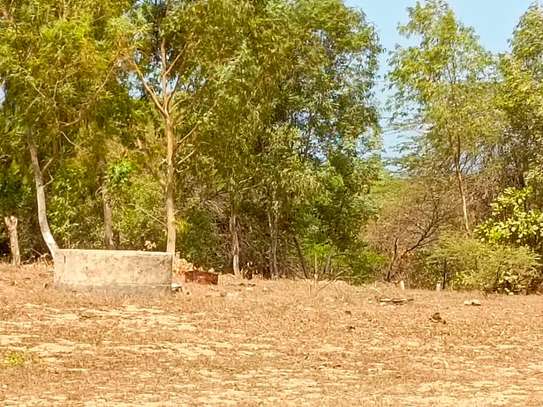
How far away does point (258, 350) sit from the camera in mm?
8992

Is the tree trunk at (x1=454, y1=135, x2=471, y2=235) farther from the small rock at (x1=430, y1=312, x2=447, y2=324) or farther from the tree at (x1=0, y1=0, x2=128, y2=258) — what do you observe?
the tree at (x1=0, y1=0, x2=128, y2=258)

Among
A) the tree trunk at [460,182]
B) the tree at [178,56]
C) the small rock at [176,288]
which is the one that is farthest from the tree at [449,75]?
the small rock at [176,288]

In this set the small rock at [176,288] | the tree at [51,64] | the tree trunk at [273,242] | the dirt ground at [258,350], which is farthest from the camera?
the tree trunk at [273,242]

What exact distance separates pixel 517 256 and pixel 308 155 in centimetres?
675

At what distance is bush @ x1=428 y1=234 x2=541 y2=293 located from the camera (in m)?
17.2

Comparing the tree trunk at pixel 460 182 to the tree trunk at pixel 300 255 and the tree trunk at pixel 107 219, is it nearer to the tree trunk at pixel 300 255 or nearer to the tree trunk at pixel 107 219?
the tree trunk at pixel 300 255

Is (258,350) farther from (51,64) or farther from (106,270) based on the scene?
(51,64)

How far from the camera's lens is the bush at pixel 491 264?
1720 cm

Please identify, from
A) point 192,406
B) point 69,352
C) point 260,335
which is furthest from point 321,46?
point 192,406

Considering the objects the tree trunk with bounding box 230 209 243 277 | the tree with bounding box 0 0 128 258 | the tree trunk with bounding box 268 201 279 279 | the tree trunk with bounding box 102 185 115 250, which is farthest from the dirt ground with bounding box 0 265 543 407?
the tree trunk with bounding box 268 201 279 279

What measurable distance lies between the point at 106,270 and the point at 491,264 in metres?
8.84

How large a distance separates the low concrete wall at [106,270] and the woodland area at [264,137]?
4701 mm

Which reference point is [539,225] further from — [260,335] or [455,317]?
[260,335]

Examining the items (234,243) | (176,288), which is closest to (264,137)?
(234,243)
